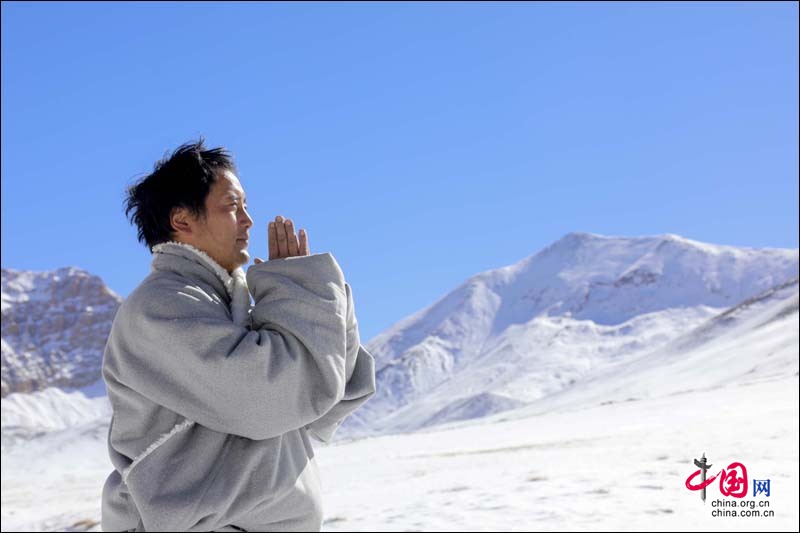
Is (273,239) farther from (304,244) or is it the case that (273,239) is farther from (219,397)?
(219,397)

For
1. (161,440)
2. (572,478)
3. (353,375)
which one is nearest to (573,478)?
(572,478)

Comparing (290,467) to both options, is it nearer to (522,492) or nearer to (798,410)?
(522,492)

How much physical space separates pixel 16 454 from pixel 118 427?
494ft

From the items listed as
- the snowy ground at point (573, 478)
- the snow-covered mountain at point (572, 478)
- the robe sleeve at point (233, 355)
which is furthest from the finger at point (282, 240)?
the snowy ground at point (573, 478)

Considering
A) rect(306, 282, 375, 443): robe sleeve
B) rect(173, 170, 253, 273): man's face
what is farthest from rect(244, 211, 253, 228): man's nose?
rect(306, 282, 375, 443): robe sleeve

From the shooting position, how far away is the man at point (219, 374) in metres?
2.04

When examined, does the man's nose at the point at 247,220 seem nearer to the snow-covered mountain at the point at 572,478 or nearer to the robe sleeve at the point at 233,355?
the robe sleeve at the point at 233,355

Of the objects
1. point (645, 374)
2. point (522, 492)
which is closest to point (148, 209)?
point (522, 492)

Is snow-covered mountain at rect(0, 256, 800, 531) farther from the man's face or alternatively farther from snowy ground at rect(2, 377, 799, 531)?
the man's face

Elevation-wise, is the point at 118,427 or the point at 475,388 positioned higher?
the point at 475,388

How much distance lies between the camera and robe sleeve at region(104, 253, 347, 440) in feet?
6.70

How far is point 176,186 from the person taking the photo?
7.53ft

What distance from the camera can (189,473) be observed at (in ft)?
6.74

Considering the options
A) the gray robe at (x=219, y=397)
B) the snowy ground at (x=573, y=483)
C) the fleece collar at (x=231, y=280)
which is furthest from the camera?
the snowy ground at (x=573, y=483)
